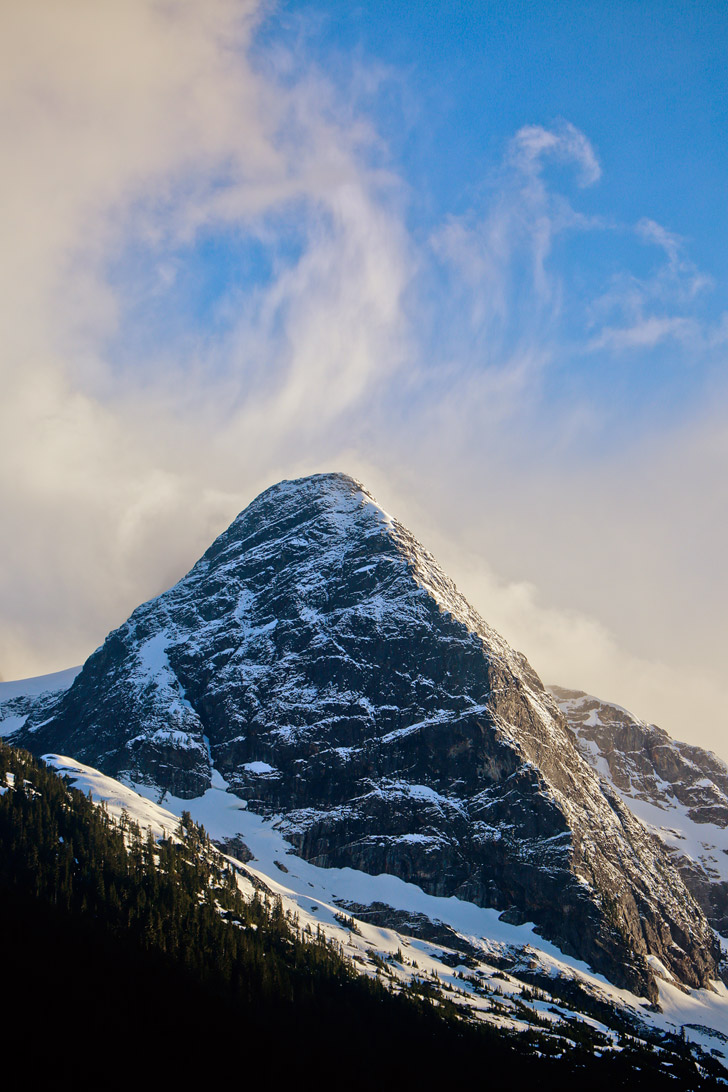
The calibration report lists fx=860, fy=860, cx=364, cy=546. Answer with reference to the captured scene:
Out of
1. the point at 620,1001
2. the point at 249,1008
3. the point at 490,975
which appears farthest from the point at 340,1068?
the point at 620,1001

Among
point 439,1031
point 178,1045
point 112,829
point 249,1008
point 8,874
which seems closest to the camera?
point 178,1045

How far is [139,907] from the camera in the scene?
484 feet

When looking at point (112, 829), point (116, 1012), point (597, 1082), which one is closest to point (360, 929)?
point (112, 829)

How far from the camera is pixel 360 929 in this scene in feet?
655

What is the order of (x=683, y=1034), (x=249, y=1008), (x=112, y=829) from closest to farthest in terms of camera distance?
(x=249, y=1008) < (x=112, y=829) < (x=683, y=1034)

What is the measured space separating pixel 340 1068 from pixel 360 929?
8327 cm

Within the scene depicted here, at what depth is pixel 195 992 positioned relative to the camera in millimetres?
126500

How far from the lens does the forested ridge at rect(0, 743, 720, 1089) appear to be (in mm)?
116125

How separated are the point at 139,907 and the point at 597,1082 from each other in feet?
257

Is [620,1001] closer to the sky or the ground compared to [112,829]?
closer to the ground

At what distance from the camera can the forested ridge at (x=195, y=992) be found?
381 ft

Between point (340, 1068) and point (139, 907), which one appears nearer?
point (340, 1068)

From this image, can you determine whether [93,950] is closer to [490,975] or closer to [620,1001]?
[490,975]

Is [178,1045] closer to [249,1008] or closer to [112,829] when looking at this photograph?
[249,1008]
